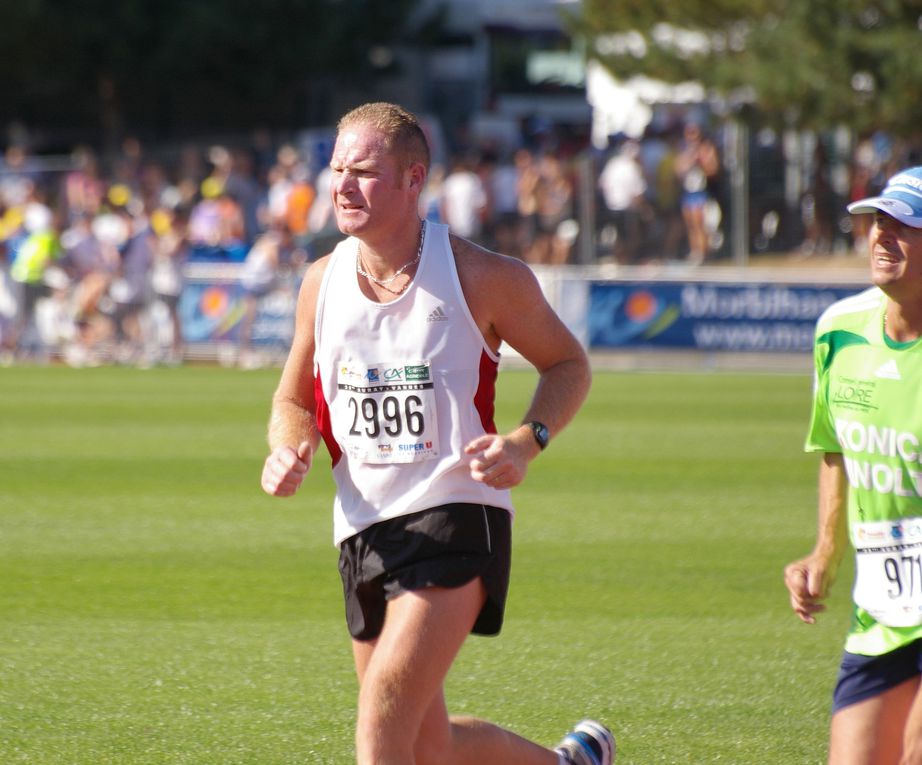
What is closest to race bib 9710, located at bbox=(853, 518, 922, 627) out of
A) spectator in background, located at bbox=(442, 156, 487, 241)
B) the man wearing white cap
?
the man wearing white cap

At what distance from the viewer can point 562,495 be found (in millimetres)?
12070

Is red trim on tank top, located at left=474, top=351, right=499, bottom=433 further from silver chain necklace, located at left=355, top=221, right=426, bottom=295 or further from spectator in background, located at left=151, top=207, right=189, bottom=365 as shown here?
spectator in background, located at left=151, top=207, right=189, bottom=365

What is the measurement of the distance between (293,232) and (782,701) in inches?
776

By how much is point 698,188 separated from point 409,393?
20217 millimetres

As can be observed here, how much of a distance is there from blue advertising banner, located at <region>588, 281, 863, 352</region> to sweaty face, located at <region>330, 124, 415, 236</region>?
1793 cm

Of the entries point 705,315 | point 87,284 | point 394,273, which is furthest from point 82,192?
point 394,273

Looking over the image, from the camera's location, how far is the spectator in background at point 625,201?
24.6m

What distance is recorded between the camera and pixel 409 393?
15.0ft

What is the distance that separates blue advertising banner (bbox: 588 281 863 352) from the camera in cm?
2212

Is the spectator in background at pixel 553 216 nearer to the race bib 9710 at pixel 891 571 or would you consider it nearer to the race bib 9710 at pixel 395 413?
the race bib 9710 at pixel 395 413

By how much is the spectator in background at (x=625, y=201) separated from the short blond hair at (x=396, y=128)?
66.1 ft

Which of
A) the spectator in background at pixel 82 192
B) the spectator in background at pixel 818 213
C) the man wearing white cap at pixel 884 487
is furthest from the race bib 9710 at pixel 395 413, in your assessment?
the spectator in background at pixel 82 192

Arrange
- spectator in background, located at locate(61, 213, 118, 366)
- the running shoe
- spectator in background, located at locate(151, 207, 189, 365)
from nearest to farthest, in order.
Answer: the running shoe
spectator in background, located at locate(151, 207, 189, 365)
spectator in background, located at locate(61, 213, 118, 366)

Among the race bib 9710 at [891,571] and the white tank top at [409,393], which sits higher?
the white tank top at [409,393]
